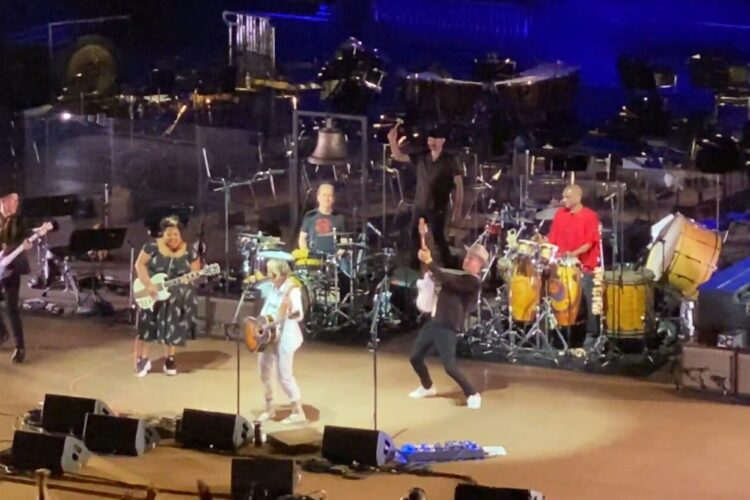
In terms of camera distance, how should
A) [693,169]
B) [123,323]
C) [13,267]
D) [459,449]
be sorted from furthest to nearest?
[693,169] → [123,323] → [13,267] → [459,449]

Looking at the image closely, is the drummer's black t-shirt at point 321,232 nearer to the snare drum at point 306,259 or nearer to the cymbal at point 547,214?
the snare drum at point 306,259

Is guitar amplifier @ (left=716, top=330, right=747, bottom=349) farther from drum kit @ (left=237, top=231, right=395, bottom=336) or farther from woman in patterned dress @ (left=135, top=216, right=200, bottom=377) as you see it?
woman in patterned dress @ (left=135, top=216, right=200, bottom=377)

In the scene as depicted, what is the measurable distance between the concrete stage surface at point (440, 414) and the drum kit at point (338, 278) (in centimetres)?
36

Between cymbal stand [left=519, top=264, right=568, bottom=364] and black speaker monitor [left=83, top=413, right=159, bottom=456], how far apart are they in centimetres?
404

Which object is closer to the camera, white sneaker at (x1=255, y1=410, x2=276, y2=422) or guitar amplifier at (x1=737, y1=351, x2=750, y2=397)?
white sneaker at (x1=255, y1=410, x2=276, y2=422)

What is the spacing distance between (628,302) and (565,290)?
0.59 metres

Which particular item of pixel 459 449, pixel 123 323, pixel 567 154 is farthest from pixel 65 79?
pixel 459 449

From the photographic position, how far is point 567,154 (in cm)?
1384

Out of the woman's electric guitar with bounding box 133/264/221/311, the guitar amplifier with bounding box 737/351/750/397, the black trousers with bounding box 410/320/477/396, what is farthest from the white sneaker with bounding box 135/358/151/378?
the guitar amplifier with bounding box 737/351/750/397

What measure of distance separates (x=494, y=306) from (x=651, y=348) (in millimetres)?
1480

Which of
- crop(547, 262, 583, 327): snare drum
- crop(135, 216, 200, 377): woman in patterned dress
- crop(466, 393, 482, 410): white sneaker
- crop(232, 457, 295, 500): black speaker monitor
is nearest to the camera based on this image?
crop(232, 457, 295, 500): black speaker monitor

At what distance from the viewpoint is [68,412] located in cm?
1036

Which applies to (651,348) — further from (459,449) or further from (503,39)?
(503,39)

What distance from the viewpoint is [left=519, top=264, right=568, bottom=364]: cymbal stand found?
1256 centimetres
